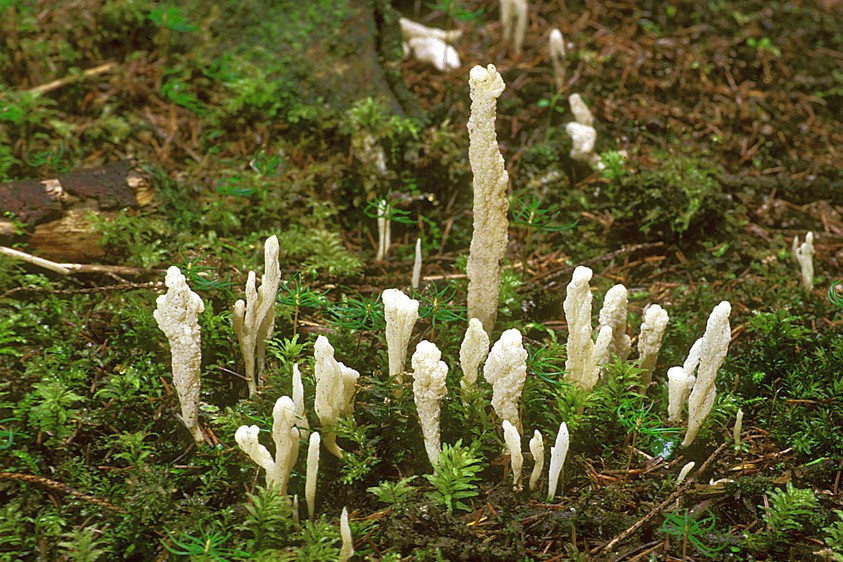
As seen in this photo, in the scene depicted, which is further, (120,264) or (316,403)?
(120,264)

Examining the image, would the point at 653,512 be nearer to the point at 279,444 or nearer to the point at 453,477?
the point at 453,477

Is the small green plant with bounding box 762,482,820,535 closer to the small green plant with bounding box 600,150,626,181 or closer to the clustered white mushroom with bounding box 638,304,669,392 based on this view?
the clustered white mushroom with bounding box 638,304,669,392

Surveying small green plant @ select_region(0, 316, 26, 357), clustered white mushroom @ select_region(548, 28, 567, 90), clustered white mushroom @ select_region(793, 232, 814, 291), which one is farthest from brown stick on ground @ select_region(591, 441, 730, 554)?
clustered white mushroom @ select_region(548, 28, 567, 90)

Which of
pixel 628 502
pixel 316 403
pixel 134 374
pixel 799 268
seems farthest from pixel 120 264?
pixel 799 268

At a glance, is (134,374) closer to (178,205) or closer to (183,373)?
(183,373)

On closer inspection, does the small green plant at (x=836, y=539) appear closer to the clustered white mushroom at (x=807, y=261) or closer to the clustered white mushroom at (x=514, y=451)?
the clustered white mushroom at (x=514, y=451)

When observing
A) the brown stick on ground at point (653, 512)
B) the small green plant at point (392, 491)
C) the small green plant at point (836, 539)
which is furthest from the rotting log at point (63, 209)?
the small green plant at point (836, 539)

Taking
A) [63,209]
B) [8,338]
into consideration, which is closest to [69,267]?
[63,209]
